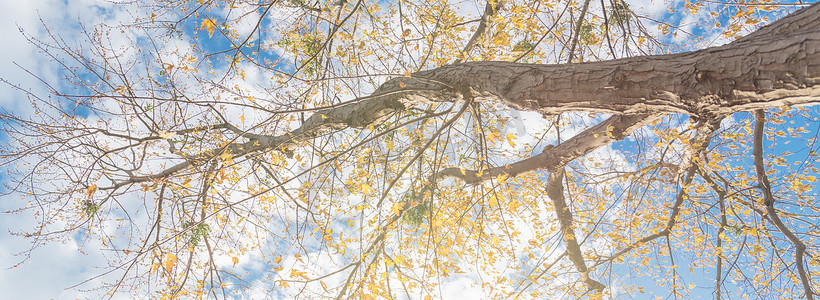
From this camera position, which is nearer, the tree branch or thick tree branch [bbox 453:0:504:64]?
the tree branch

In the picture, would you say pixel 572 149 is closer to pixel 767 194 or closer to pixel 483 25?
pixel 767 194

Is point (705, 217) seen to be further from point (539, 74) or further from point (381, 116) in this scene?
point (381, 116)

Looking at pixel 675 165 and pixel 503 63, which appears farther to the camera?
pixel 675 165

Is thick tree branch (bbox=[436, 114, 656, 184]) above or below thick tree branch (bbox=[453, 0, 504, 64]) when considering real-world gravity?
below

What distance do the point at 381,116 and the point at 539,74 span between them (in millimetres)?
1352

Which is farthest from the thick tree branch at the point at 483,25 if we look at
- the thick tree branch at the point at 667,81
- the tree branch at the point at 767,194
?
the tree branch at the point at 767,194

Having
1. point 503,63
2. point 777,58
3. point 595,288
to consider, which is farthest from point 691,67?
point 595,288

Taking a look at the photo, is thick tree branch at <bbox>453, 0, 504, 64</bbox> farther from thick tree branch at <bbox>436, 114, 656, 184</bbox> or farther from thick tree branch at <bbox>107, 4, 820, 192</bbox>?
thick tree branch at <bbox>107, 4, 820, 192</bbox>

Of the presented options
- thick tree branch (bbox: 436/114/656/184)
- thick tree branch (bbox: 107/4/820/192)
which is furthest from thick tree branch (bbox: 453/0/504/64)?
thick tree branch (bbox: 107/4/820/192)


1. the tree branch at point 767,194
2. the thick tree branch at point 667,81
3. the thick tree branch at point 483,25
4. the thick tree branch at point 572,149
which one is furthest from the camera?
the thick tree branch at point 483,25

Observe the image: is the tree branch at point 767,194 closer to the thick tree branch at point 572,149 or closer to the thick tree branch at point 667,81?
the thick tree branch at point 572,149

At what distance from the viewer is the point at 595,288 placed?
4582 mm

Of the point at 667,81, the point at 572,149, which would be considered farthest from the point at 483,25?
the point at 667,81

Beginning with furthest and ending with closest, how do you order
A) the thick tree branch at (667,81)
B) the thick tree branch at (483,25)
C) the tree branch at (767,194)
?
the thick tree branch at (483,25), the tree branch at (767,194), the thick tree branch at (667,81)
